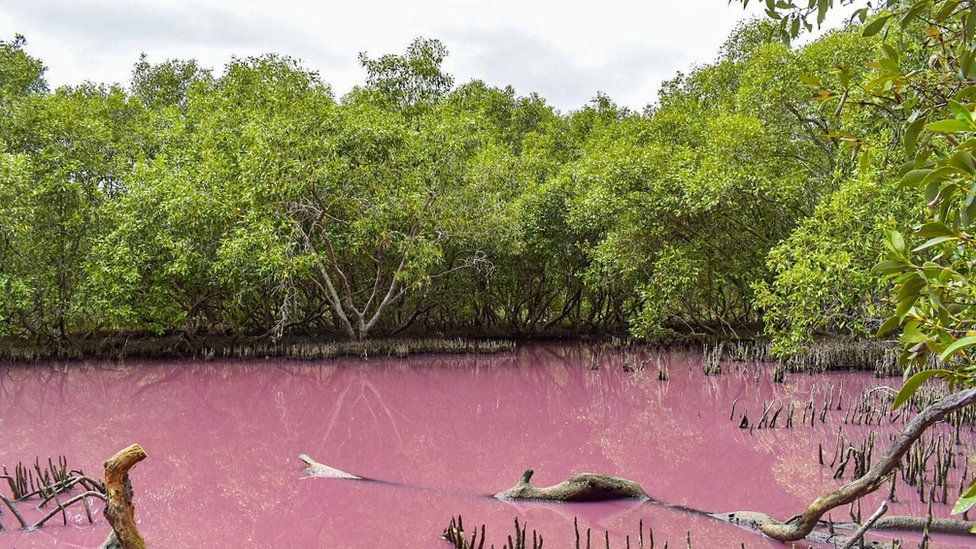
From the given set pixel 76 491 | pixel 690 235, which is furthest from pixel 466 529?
pixel 690 235

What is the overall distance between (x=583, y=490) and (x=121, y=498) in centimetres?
356

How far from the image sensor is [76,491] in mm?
6133

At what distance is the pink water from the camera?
18.1 feet

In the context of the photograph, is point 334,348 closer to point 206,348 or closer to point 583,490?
point 206,348

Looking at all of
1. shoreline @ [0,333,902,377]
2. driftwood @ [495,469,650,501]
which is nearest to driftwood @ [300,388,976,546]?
driftwood @ [495,469,650,501]

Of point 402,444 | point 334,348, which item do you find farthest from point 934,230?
point 334,348

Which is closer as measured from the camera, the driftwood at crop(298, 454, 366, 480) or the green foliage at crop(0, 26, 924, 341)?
the driftwood at crop(298, 454, 366, 480)

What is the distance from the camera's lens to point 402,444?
8.28 metres

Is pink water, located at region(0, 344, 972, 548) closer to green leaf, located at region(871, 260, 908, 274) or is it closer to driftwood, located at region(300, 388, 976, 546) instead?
driftwood, located at region(300, 388, 976, 546)

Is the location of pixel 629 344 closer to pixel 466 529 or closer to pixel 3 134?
pixel 466 529

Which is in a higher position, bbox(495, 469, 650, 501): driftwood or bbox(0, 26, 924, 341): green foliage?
bbox(0, 26, 924, 341): green foliage

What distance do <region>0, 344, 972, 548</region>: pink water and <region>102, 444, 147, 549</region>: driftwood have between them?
1.41 m

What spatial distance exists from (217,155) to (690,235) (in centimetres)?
1058

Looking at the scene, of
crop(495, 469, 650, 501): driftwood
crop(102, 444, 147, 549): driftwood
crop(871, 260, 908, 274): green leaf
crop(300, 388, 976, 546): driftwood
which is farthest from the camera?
crop(495, 469, 650, 501): driftwood
